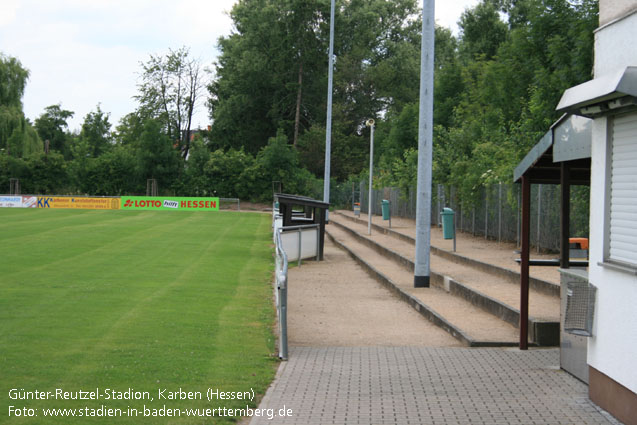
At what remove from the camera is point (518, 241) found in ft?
66.1

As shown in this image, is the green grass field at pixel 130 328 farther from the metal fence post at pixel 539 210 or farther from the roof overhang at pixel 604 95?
the metal fence post at pixel 539 210

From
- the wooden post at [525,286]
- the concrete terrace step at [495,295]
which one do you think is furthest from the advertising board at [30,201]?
the wooden post at [525,286]

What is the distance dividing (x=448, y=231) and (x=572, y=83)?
17.8 feet

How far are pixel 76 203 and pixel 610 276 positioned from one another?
5793cm

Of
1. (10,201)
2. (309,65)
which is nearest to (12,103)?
(10,201)

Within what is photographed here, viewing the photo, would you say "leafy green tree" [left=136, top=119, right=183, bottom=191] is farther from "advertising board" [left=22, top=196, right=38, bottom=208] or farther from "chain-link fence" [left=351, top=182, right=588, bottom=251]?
"chain-link fence" [left=351, top=182, right=588, bottom=251]

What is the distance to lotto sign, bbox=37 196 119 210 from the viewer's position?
2351 inches

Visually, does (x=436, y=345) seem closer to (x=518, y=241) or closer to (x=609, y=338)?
(x=609, y=338)

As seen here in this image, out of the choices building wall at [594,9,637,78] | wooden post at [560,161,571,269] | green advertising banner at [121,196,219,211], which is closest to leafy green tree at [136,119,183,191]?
green advertising banner at [121,196,219,211]

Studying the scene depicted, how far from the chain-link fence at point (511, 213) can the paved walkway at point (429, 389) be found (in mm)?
8761

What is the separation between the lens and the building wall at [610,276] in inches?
242

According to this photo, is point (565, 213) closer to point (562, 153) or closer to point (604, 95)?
point (562, 153)

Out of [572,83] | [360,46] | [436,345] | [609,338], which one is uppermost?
[360,46]

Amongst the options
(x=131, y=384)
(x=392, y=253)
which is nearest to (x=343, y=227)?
(x=392, y=253)
